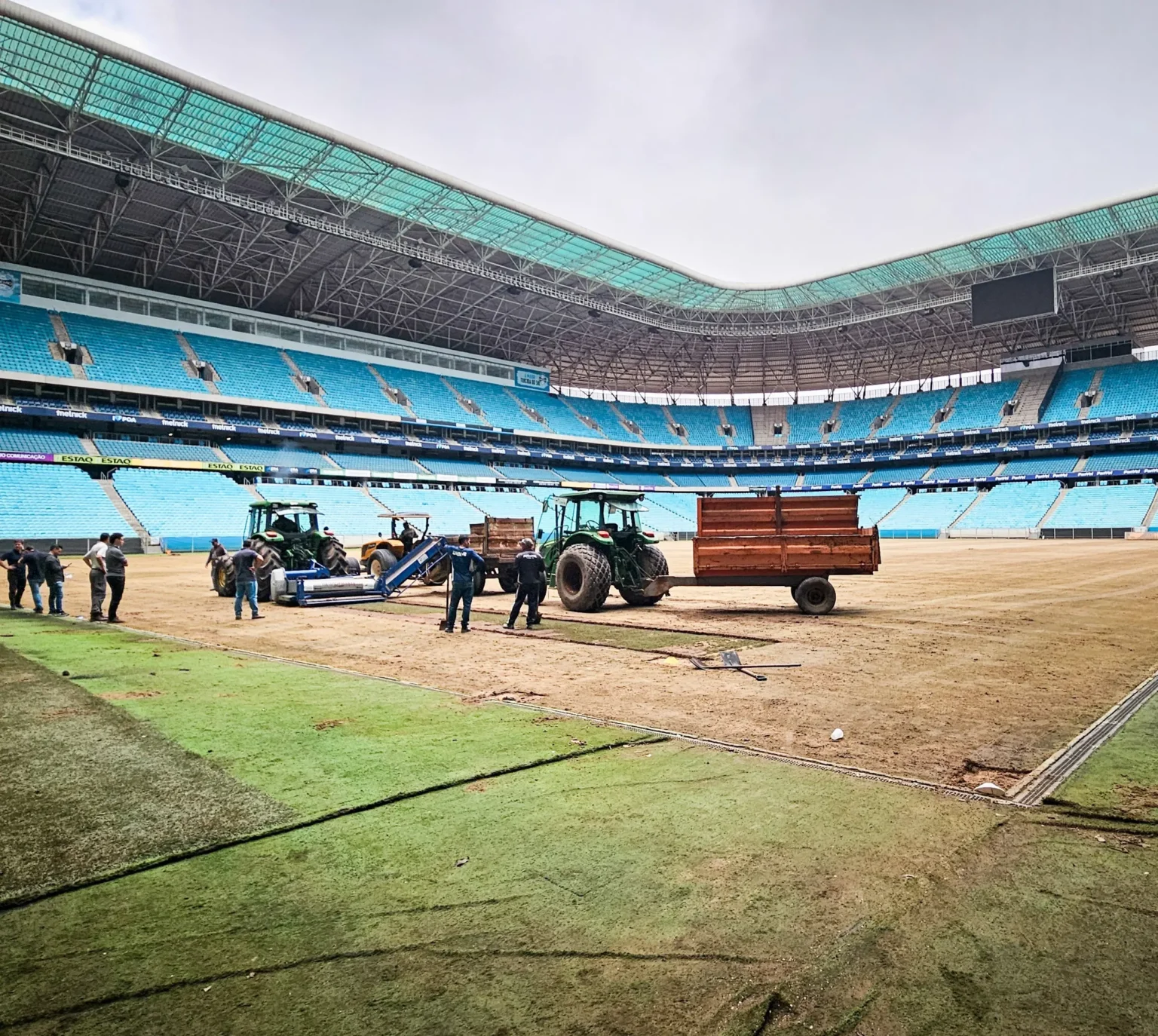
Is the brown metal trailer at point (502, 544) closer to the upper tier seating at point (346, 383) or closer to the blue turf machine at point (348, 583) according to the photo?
the blue turf machine at point (348, 583)

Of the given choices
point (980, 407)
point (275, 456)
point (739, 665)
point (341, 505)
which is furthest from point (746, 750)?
point (980, 407)

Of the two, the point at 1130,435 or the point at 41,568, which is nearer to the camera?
the point at 41,568

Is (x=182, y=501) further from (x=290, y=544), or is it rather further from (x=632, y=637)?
(x=632, y=637)

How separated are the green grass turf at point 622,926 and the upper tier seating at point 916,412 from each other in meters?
71.3

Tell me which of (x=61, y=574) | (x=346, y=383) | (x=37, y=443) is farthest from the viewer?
(x=346, y=383)

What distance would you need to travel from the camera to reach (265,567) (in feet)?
51.1

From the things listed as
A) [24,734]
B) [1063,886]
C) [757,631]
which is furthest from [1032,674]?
[24,734]

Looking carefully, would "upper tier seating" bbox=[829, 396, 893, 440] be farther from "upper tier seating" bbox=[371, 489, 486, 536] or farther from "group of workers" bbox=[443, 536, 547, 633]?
"group of workers" bbox=[443, 536, 547, 633]

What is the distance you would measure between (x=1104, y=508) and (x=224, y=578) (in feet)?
188

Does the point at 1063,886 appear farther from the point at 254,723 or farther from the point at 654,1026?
the point at 254,723

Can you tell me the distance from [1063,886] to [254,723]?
515 centimetres

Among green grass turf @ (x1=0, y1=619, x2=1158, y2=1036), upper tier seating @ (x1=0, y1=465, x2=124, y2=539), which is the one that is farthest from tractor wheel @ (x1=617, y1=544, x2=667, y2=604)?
upper tier seating @ (x1=0, y1=465, x2=124, y2=539)

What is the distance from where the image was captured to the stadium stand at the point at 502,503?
52562 millimetres

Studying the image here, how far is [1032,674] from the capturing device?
726 centimetres
